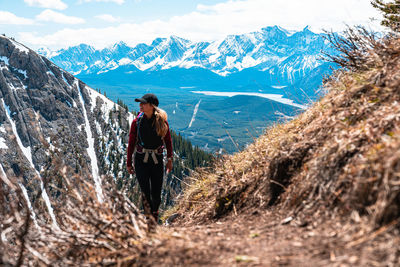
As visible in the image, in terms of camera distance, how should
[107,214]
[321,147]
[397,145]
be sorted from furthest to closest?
[321,147] → [107,214] → [397,145]

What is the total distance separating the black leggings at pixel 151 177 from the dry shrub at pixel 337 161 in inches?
40.6

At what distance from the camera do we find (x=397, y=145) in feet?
11.4

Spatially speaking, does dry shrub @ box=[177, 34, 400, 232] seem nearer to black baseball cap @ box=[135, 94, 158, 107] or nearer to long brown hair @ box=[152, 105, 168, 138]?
long brown hair @ box=[152, 105, 168, 138]

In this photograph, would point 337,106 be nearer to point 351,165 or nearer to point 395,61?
point 395,61

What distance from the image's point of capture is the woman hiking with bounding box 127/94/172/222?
707 centimetres

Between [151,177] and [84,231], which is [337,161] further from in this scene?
[151,177]

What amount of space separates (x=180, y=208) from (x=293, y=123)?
4212 millimetres

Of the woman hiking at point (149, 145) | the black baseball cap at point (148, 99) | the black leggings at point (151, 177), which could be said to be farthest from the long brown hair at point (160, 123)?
the black leggings at point (151, 177)

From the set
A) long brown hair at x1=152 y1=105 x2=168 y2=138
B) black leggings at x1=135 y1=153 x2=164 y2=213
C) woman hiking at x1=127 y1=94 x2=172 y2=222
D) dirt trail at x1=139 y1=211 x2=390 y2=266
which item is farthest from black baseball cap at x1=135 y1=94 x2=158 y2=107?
dirt trail at x1=139 y1=211 x2=390 y2=266

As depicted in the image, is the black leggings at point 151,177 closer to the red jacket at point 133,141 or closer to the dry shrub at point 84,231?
the red jacket at point 133,141

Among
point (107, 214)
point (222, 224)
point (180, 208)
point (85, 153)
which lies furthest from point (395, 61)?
point (85, 153)

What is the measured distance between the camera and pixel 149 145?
7109 mm

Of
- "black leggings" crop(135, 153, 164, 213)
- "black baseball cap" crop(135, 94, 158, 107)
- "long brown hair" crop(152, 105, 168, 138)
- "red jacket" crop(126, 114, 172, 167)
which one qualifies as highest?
"black baseball cap" crop(135, 94, 158, 107)

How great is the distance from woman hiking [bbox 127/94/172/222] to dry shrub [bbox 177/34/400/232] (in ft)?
3.97
